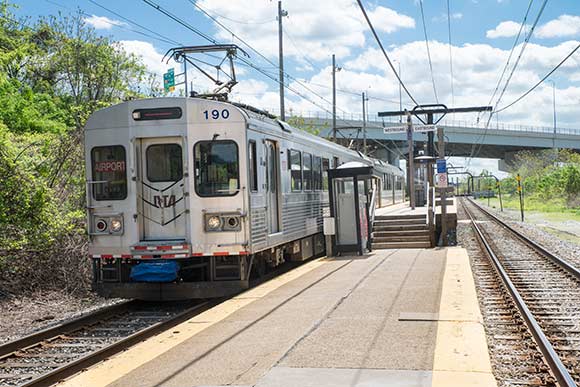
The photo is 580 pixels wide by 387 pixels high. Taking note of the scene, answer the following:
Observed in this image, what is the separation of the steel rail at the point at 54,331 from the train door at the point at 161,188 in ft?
4.37

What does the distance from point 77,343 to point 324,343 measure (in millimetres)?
3566

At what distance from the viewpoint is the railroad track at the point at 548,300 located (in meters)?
7.00

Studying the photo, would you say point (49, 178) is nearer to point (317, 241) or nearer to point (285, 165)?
point (285, 165)

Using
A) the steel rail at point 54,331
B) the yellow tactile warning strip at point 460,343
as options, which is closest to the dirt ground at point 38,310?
the steel rail at point 54,331

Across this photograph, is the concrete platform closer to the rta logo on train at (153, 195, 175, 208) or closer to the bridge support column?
the rta logo on train at (153, 195, 175, 208)

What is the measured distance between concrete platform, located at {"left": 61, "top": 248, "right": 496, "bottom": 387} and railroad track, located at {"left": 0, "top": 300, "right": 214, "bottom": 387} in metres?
0.31

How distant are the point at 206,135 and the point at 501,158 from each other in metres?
78.7

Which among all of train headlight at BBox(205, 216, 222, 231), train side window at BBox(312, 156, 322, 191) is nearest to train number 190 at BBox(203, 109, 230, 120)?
train headlight at BBox(205, 216, 222, 231)

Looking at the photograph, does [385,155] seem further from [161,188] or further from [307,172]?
[161,188]

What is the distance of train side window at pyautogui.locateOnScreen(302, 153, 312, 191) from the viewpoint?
1547cm

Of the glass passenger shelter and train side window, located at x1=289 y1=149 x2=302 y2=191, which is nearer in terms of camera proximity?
train side window, located at x1=289 y1=149 x2=302 y2=191

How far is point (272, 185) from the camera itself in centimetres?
1266

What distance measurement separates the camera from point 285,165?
1354 cm

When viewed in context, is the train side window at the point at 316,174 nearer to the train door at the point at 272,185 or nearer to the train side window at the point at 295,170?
the train side window at the point at 295,170
